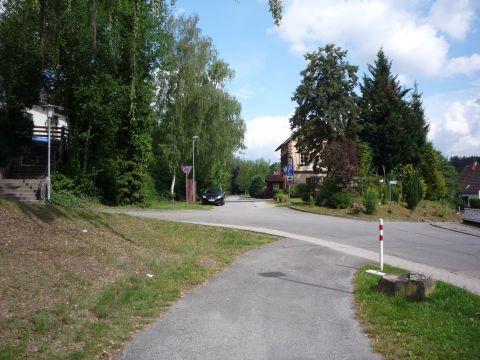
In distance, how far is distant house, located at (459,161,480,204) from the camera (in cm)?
6931

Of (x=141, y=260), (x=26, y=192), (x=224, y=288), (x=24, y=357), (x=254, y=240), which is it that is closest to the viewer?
(x=24, y=357)

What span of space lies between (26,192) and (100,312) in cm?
1925

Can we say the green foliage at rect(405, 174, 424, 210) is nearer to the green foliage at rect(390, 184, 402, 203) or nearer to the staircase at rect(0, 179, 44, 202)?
the green foliage at rect(390, 184, 402, 203)

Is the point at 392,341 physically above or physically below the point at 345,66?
below

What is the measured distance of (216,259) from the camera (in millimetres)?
12227

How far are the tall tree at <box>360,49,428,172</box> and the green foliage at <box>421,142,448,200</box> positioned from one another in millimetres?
1320

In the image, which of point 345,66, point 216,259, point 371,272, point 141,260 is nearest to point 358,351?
point 371,272

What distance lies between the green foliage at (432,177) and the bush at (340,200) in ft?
52.4

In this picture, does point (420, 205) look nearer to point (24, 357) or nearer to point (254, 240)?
point (254, 240)

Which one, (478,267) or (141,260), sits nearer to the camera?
(141,260)

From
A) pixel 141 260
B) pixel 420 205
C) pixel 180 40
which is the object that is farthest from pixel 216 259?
pixel 180 40

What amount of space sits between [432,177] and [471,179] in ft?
115

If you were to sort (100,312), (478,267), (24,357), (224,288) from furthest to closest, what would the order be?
(478,267) < (224,288) < (100,312) < (24,357)

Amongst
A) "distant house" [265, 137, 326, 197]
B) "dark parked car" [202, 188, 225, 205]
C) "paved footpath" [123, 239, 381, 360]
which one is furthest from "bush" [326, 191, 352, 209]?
"distant house" [265, 137, 326, 197]
